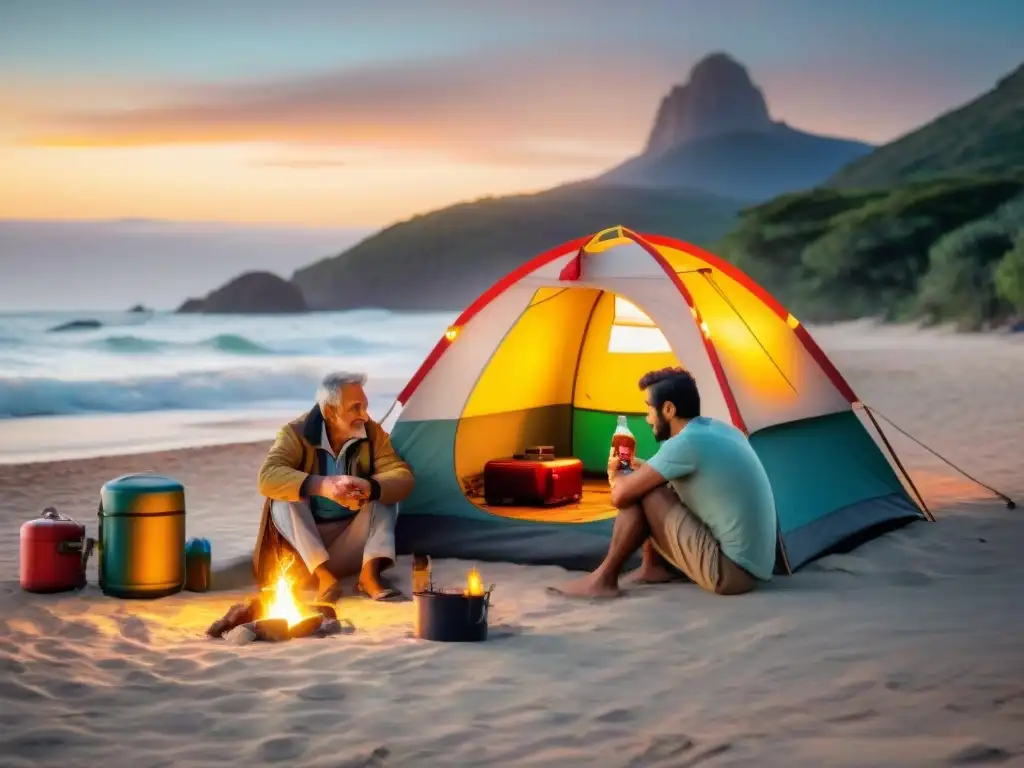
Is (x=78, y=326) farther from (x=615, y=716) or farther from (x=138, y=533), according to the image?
(x=615, y=716)

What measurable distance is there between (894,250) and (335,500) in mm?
28891

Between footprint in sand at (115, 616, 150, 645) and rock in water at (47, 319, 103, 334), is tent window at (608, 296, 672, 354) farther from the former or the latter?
rock in water at (47, 319, 103, 334)

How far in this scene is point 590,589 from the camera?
5230 millimetres

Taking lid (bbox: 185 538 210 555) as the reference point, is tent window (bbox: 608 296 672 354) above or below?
above

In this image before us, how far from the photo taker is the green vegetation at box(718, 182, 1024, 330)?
25.4 meters

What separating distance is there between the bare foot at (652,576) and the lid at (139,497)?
176 cm

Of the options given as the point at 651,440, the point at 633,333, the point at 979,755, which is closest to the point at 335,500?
the point at 651,440

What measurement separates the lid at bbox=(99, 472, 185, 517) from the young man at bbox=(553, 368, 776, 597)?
5.12 feet

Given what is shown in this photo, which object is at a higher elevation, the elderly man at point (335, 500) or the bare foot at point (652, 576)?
the elderly man at point (335, 500)

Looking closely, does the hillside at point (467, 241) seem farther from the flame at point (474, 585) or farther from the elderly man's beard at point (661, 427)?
the flame at point (474, 585)

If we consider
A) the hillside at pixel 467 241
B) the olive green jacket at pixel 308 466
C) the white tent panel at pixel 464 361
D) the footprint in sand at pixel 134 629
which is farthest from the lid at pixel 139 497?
the hillside at pixel 467 241

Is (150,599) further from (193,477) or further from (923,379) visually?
(923,379)

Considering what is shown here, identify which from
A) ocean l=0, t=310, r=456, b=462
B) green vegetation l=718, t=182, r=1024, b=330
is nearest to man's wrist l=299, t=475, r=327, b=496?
ocean l=0, t=310, r=456, b=462

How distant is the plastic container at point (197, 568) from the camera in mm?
5508
